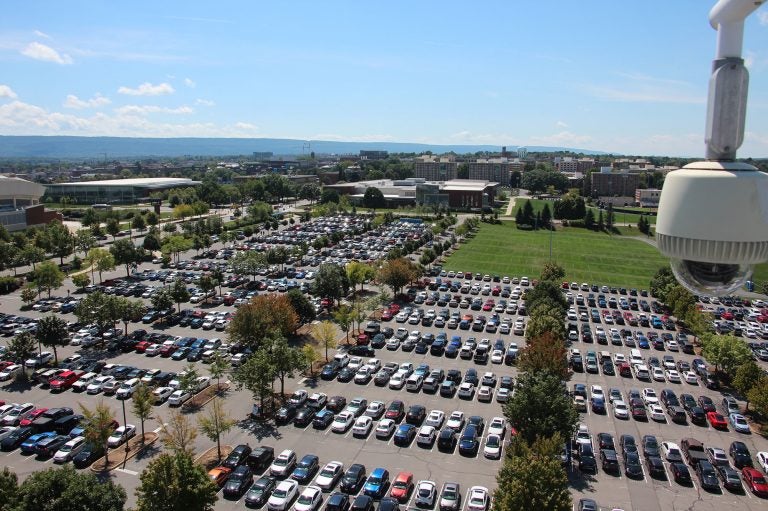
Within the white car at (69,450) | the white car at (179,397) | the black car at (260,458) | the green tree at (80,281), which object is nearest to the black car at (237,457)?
the black car at (260,458)

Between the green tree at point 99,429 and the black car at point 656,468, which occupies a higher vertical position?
the green tree at point 99,429

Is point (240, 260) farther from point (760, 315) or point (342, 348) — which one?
point (760, 315)

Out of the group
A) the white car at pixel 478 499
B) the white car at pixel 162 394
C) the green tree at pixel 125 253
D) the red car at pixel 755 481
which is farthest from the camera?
the green tree at pixel 125 253

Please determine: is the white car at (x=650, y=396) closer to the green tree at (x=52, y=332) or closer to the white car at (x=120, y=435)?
the white car at (x=120, y=435)

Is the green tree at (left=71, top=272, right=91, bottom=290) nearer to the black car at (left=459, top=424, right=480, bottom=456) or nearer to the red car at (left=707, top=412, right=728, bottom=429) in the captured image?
the black car at (left=459, top=424, right=480, bottom=456)

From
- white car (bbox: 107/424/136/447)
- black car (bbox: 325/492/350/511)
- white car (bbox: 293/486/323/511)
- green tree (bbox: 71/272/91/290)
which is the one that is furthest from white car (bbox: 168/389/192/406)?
green tree (bbox: 71/272/91/290)

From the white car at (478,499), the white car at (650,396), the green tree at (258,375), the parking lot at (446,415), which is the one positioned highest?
the green tree at (258,375)
